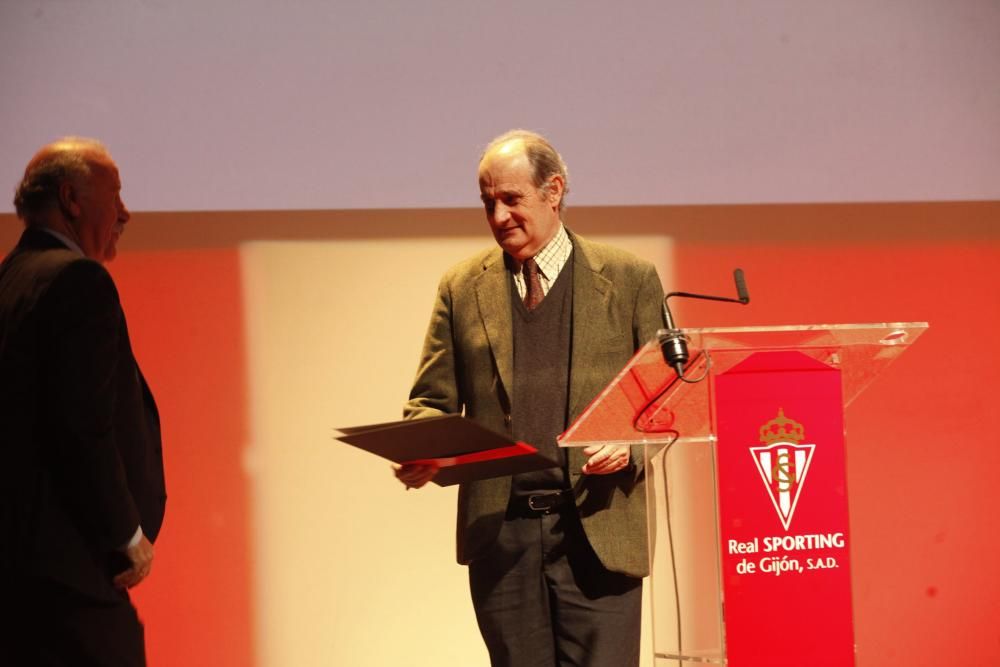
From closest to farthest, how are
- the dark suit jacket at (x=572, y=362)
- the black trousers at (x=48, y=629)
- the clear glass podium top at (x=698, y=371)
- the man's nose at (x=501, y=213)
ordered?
1. the clear glass podium top at (x=698, y=371)
2. the black trousers at (x=48, y=629)
3. the dark suit jacket at (x=572, y=362)
4. the man's nose at (x=501, y=213)

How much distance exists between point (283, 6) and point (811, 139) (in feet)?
5.87

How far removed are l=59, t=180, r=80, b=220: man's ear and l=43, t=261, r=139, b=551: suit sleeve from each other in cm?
22

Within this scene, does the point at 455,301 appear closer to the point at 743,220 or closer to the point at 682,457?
the point at 682,457

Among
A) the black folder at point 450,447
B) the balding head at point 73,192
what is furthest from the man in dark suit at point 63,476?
the black folder at point 450,447

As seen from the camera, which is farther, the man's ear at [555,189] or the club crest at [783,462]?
the man's ear at [555,189]

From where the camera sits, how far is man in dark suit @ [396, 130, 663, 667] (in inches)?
93.0

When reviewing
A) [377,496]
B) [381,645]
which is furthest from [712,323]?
[381,645]

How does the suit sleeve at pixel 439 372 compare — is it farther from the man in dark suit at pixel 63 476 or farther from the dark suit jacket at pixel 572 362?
the man in dark suit at pixel 63 476

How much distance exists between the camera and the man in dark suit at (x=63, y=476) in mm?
1954

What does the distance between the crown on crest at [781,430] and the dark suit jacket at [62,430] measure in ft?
3.92

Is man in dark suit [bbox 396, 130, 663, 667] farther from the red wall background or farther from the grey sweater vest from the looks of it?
the red wall background

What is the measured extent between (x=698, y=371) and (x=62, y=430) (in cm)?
117

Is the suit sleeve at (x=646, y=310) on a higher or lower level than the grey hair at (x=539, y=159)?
lower

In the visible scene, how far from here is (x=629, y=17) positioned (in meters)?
3.46
